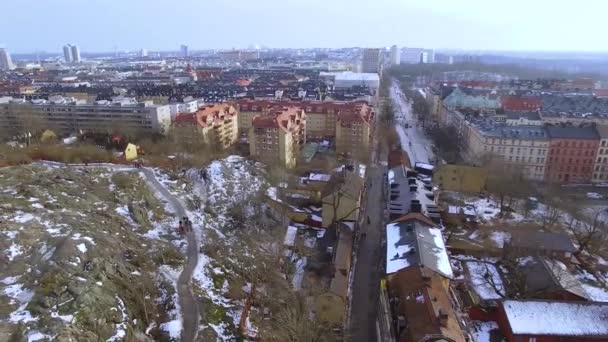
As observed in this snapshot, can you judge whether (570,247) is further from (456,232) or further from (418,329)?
(418,329)

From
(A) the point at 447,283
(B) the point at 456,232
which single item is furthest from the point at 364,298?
(B) the point at 456,232

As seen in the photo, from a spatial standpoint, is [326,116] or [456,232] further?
[326,116]

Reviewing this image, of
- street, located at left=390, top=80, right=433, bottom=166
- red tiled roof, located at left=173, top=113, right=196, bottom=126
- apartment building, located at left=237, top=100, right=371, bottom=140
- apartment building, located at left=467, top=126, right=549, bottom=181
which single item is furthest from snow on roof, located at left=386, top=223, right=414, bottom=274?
apartment building, located at left=237, top=100, right=371, bottom=140

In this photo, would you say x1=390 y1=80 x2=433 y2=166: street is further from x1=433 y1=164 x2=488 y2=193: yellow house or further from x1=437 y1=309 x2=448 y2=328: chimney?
x1=437 y1=309 x2=448 y2=328: chimney

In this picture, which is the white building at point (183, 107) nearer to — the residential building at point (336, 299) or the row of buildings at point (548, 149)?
the row of buildings at point (548, 149)

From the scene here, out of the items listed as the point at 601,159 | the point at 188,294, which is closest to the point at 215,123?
the point at 188,294

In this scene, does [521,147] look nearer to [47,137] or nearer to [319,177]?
[319,177]
